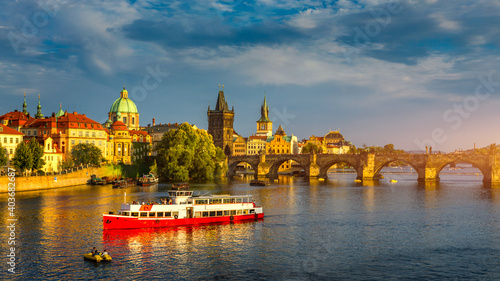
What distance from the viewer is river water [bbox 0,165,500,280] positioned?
42.4 meters

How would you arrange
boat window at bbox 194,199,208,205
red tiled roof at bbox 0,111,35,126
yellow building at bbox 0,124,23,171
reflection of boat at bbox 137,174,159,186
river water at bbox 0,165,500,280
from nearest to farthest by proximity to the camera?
river water at bbox 0,165,500,280
boat window at bbox 194,199,208,205
yellow building at bbox 0,124,23,171
reflection of boat at bbox 137,174,159,186
red tiled roof at bbox 0,111,35,126

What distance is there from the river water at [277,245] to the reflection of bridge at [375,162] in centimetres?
6901

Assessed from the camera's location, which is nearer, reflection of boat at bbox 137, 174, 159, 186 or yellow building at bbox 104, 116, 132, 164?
reflection of boat at bbox 137, 174, 159, 186

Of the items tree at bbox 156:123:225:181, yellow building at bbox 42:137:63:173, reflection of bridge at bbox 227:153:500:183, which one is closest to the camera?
yellow building at bbox 42:137:63:173

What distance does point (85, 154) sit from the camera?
128750mm

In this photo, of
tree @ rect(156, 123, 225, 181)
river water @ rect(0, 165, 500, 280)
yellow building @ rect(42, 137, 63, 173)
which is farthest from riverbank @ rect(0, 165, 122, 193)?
tree @ rect(156, 123, 225, 181)

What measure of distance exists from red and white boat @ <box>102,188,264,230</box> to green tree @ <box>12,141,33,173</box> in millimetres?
50584

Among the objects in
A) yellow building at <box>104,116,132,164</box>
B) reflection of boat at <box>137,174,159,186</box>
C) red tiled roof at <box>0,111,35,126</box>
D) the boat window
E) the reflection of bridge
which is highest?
red tiled roof at <box>0,111,35,126</box>

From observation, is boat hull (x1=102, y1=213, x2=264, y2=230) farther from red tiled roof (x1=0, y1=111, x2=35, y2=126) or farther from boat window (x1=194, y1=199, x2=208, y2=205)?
red tiled roof (x1=0, y1=111, x2=35, y2=126)

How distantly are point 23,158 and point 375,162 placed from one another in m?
107

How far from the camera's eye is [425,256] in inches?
1908

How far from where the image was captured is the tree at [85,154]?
129 metres

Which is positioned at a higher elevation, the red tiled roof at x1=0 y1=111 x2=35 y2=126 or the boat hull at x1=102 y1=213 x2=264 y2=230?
the red tiled roof at x1=0 y1=111 x2=35 y2=126

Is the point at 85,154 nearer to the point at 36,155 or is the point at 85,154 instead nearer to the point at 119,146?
the point at 36,155
